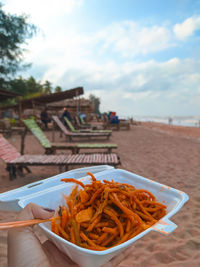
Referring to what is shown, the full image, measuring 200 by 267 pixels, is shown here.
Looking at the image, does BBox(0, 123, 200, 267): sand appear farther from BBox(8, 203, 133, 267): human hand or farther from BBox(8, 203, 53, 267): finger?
BBox(8, 203, 53, 267): finger

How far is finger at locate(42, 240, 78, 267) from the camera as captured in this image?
33.5 inches

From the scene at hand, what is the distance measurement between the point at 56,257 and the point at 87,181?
0.56 m

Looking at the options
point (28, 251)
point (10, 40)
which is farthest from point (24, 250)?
point (10, 40)

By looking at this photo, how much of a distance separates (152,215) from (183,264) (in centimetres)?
106

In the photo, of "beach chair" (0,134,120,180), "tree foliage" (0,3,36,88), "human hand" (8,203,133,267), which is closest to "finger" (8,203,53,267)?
"human hand" (8,203,133,267)

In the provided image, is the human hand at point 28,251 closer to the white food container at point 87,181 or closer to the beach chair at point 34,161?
the white food container at point 87,181

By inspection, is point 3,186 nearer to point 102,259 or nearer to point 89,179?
point 89,179

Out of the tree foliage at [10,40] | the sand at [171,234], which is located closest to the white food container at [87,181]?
the sand at [171,234]

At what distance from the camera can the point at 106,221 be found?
97 cm

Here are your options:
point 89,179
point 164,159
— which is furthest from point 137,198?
point 164,159

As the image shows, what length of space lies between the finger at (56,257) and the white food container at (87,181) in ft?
0.17

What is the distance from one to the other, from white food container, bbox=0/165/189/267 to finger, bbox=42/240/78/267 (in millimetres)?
53

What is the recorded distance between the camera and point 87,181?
4.47 feet

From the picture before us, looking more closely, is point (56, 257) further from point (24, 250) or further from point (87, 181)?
point (87, 181)
